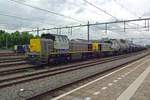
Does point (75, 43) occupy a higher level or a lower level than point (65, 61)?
higher

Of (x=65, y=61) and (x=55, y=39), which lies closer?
(x=55, y=39)

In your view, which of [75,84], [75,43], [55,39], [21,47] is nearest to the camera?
[75,84]

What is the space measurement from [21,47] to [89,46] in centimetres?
1950

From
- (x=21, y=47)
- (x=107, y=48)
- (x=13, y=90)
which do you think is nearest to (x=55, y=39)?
(x=13, y=90)

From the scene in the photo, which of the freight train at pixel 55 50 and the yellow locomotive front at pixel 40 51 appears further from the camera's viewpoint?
the freight train at pixel 55 50

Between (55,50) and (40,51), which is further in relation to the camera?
(55,50)

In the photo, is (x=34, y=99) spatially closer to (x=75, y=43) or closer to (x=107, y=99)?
(x=107, y=99)

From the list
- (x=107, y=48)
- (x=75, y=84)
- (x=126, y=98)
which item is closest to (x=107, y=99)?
(x=126, y=98)

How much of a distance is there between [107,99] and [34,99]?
2.65 m

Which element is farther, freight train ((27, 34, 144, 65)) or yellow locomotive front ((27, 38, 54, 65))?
freight train ((27, 34, 144, 65))

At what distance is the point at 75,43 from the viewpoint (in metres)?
33.7

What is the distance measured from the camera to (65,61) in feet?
97.2

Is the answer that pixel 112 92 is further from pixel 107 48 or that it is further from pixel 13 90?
pixel 107 48

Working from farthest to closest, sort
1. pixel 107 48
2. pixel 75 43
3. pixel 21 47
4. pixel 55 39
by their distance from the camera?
pixel 21 47 → pixel 107 48 → pixel 75 43 → pixel 55 39
